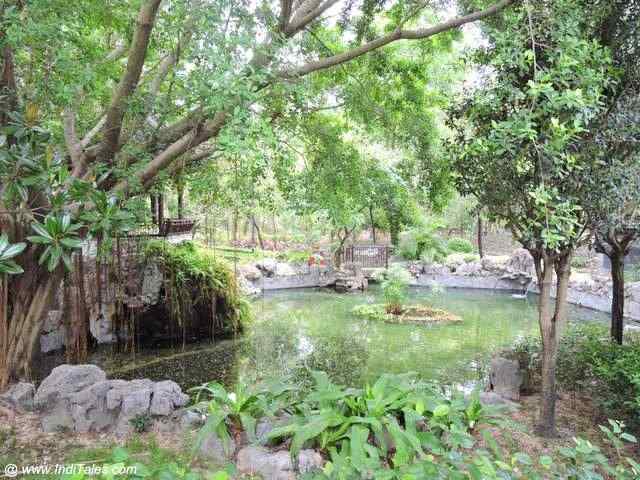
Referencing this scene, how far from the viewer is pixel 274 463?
114 inches

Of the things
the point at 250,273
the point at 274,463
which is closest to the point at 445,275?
the point at 250,273

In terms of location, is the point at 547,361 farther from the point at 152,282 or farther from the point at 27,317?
the point at 152,282

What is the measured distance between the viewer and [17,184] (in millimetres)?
2828

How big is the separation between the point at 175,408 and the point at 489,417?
2357 mm

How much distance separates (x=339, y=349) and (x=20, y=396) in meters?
4.54

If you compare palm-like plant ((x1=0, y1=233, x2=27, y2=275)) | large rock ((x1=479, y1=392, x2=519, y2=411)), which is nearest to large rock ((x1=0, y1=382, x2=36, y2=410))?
palm-like plant ((x1=0, y1=233, x2=27, y2=275))

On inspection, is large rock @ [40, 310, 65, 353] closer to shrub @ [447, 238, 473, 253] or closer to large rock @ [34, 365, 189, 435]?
large rock @ [34, 365, 189, 435]

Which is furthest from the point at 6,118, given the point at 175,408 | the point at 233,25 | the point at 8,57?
the point at 175,408

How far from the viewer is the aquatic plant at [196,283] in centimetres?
805

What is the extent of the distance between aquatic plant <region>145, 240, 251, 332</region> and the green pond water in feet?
1.62

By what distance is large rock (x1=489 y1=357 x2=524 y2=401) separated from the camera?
4856 millimetres

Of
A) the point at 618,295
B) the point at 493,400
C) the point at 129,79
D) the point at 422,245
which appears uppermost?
the point at 129,79

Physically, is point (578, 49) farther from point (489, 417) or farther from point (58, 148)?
point (58, 148)

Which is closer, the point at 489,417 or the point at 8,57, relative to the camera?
the point at 489,417
